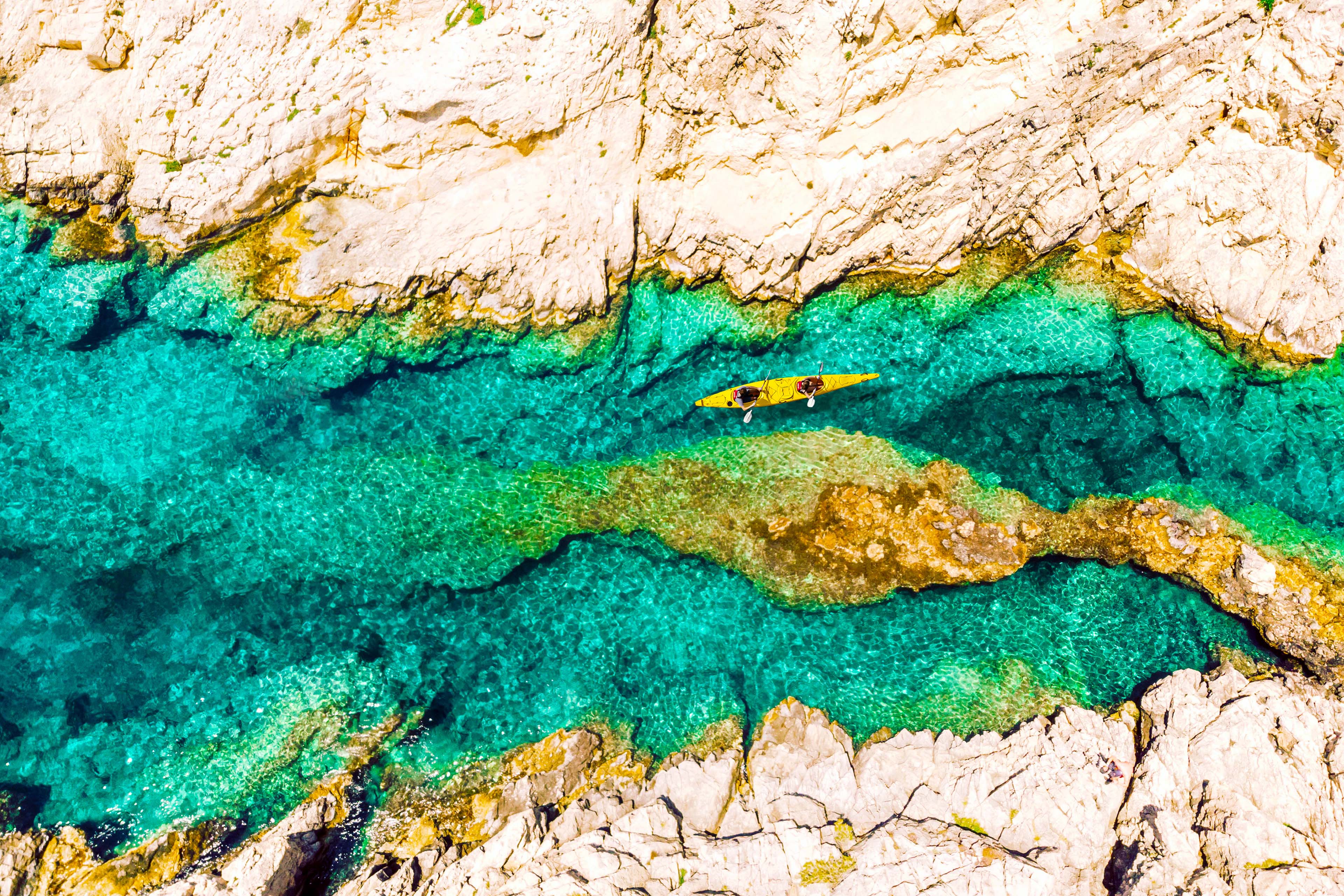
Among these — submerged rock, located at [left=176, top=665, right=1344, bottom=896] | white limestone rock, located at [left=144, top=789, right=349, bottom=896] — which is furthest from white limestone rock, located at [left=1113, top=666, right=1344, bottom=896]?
white limestone rock, located at [left=144, top=789, right=349, bottom=896]

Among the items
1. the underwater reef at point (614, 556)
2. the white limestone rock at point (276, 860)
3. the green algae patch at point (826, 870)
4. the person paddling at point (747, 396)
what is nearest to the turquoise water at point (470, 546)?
the underwater reef at point (614, 556)

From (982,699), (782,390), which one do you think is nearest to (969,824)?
(982,699)

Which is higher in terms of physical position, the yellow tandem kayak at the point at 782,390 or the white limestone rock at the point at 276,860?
the yellow tandem kayak at the point at 782,390

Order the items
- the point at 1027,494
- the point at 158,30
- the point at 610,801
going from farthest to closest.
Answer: the point at 1027,494, the point at 158,30, the point at 610,801

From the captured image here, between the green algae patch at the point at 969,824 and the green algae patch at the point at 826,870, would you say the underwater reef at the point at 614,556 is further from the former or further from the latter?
the green algae patch at the point at 826,870

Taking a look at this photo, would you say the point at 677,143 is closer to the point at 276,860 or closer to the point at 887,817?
the point at 887,817

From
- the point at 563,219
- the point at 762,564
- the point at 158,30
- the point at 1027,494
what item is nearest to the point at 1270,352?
the point at 1027,494

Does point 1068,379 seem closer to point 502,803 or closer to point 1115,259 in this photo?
point 1115,259
